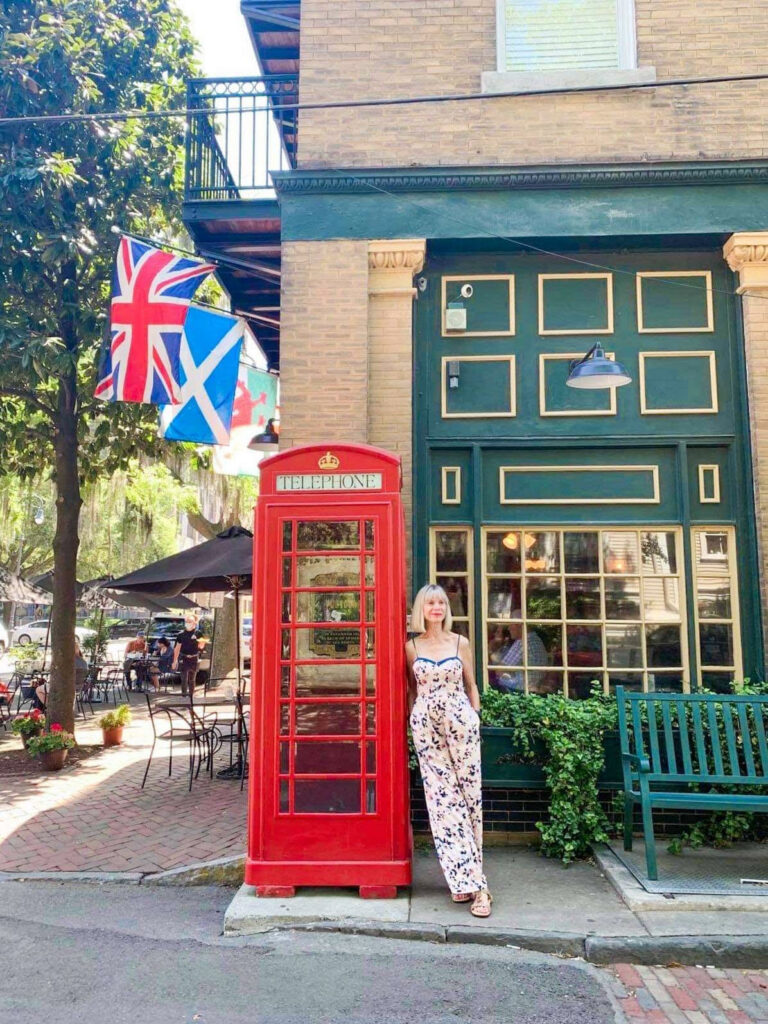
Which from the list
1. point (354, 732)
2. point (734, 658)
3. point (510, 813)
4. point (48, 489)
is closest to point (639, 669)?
point (734, 658)

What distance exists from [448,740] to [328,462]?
1.98 meters

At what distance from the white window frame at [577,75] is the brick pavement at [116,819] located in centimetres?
708

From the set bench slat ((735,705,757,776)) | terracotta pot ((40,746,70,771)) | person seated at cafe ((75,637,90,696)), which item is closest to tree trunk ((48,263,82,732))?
terracotta pot ((40,746,70,771))

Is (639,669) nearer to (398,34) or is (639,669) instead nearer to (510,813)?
(510,813)

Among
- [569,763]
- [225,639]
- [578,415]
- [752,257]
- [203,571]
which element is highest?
[752,257]

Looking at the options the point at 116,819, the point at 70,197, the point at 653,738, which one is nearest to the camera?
the point at 653,738

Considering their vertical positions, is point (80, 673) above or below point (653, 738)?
below

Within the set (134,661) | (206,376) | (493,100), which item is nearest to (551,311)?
(493,100)

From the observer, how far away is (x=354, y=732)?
496cm

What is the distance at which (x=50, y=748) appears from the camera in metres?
9.04

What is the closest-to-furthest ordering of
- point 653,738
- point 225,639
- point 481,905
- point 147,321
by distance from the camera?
point 481,905
point 653,738
point 147,321
point 225,639

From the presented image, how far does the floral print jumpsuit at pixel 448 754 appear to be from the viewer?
4.80 m

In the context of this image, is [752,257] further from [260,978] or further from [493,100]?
[260,978]

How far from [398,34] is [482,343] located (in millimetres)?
3125
